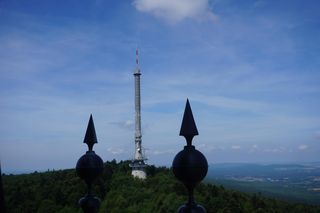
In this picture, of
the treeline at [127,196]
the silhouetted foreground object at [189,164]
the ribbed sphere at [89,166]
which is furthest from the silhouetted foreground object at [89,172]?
the treeline at [127,196]

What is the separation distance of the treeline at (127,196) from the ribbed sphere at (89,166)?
47.6 meters

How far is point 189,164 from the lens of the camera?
254 cm

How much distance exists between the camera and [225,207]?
5512 centimetres

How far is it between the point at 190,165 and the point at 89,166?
3.79 feet

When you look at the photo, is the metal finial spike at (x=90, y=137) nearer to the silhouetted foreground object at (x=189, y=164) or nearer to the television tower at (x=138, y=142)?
the silhouetted foreground object at (x=189, y=164)

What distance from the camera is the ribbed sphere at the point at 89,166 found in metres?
3.31

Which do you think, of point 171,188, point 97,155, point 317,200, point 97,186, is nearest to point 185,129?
point 97,155

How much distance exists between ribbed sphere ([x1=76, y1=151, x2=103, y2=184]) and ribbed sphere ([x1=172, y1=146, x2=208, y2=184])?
0.98 meters

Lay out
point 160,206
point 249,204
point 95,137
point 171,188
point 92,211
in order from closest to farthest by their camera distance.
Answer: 1. point 92,211
2. point 95,137
3. point 160,206
4. point 171,188
5. point 249,204

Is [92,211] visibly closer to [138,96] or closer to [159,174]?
[138,96]

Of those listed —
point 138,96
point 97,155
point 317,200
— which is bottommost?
point 317,200

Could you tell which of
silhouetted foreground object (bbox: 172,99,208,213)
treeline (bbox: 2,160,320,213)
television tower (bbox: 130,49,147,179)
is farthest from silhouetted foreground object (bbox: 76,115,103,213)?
television tower (bbox: 130,49,147,179)

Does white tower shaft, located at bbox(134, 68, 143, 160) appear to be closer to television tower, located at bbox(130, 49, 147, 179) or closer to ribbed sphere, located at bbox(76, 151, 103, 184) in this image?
television tower, located at bbox(130, 49, 147, 179)

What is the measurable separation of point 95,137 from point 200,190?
58.6 m
